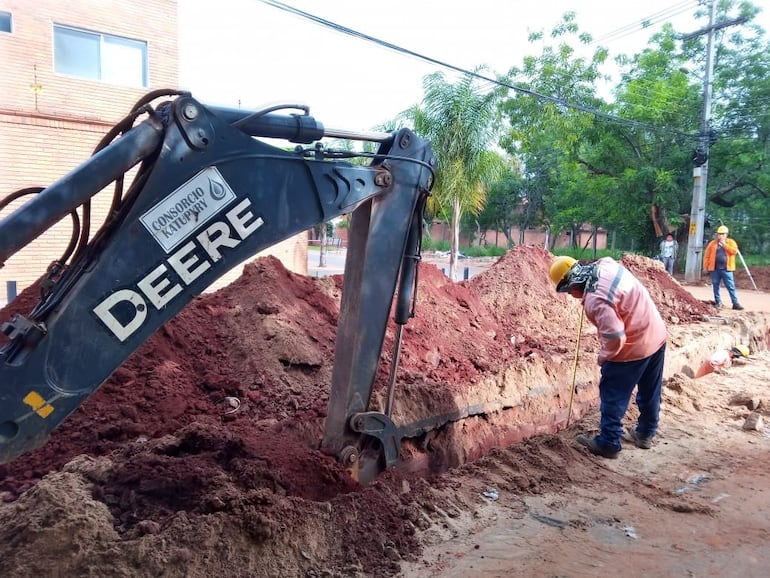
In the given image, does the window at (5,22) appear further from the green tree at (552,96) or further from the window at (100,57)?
the green tree at (552,96)

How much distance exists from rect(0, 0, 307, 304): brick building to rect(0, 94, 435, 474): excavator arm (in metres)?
9.24

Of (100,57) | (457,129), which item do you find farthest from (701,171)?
(100,57)

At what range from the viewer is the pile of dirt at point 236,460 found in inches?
115

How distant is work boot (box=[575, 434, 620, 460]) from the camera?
17.1 feet

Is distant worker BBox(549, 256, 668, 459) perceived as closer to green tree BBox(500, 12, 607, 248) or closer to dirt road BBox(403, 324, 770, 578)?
dirt road BBox(403, 324, 770, 578)

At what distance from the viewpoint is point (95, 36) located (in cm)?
1245

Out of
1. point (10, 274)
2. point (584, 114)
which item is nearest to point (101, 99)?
point (10, 274)

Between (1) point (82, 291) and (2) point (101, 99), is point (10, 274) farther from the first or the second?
(1) point (82, 291)

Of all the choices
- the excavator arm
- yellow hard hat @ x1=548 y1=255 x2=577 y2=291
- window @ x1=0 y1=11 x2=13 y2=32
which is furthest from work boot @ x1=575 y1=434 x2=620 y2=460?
window @ x1=0 y1=11 x2=13 y2=32

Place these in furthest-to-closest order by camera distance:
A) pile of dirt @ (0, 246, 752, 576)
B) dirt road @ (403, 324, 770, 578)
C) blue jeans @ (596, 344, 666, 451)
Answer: blue jeans @ (596, 344, 666, 451)
dirt road @ (403, 324, 770, 578)
pile of dirt @ (0, 246, 752, 576)

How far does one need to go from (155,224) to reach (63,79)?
11.9 meters

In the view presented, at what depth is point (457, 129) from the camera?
13.3 m

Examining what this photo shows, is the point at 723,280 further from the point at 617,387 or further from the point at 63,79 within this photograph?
the point at 63,79

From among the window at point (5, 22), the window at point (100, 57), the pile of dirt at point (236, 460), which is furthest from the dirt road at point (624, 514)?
the window at point (5, 22)
